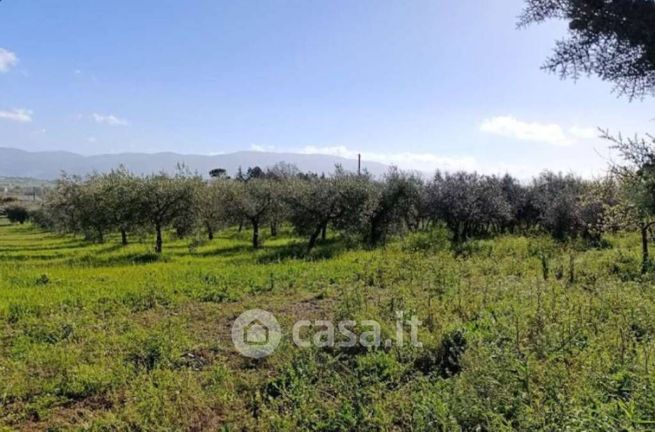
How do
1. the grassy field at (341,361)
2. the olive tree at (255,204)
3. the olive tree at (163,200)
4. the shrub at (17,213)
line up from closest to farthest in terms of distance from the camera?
1. the grassy field at (341,361)
2. the olive tree at (163,200)
3. the olive tree at (255,204)
4. the shrub at (17,213)

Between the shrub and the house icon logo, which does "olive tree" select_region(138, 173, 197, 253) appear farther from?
the shrub

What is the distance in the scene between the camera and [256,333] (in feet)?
22.7

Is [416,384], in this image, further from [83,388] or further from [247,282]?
[247,282]

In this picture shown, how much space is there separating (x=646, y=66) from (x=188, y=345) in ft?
21.2

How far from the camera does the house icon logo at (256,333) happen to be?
6.15m

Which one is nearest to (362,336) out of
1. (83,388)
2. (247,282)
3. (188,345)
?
(188,345)
